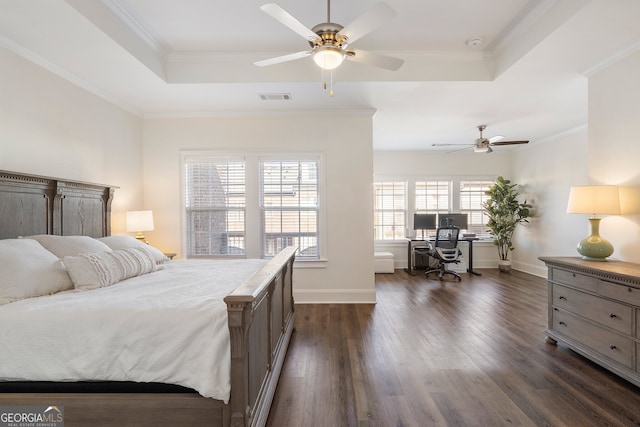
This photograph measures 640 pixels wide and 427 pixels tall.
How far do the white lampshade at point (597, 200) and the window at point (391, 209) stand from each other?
13.7 ft

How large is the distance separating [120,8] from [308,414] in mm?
3344

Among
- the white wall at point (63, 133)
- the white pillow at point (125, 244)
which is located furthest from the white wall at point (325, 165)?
the white pillow at point (125, 244)

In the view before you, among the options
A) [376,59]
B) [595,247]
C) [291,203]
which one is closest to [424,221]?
[291,203]

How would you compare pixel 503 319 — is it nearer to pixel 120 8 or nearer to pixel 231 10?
pixel 231 10

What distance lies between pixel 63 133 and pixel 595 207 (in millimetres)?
4949

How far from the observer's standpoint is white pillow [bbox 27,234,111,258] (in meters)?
2.18

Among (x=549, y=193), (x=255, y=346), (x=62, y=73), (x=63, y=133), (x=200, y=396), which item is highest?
(x=62, y=73)

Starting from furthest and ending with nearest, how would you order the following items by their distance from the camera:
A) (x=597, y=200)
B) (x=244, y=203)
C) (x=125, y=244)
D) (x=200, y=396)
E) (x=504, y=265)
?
(x=504, y=265) → (x=244, y=203) → (x=125, y=244) → (x=597, y=200) → (x=200, y=396)

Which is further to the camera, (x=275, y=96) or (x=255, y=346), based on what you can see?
(x=275, y=96)

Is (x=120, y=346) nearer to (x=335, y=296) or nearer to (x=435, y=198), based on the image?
(x=335, y=296)

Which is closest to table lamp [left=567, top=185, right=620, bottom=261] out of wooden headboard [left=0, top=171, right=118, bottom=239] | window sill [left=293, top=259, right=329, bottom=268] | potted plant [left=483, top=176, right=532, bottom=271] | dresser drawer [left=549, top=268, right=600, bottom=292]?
dresser drawer [left=549, top=268, right=600, bottom=292]

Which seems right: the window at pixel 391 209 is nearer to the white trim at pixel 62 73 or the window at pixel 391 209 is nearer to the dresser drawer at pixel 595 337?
the dresser drawer at pixel 595 337

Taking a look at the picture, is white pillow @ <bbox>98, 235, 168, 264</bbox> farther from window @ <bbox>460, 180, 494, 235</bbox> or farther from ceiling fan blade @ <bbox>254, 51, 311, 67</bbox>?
window @ <bbox>460, 180, 494, 235</bbox>

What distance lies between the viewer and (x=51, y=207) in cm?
261
